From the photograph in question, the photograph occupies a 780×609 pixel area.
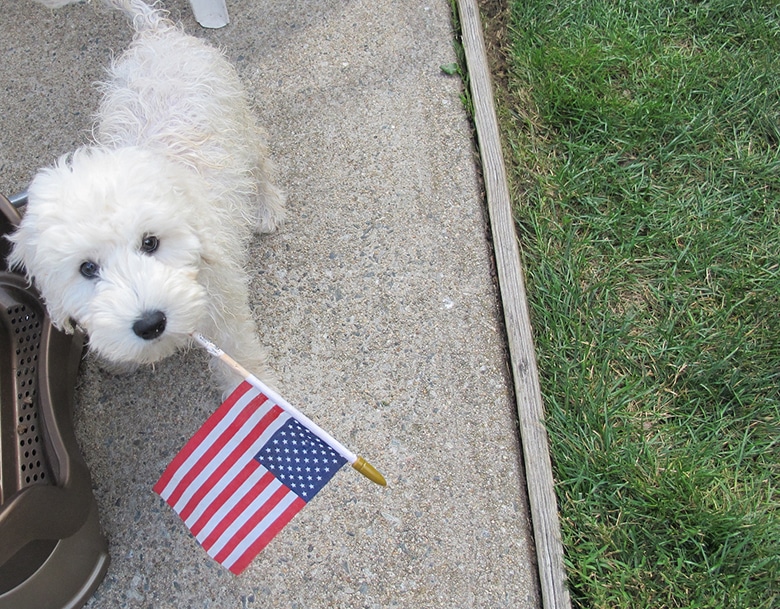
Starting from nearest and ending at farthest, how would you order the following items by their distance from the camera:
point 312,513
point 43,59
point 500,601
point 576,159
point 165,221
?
point 165,221 < point 500,601 < point 312,513 < point 576,159 < point 43,59

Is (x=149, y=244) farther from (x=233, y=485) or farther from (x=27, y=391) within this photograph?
(x=27, y=391)

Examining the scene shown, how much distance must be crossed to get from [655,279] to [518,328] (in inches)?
31.9

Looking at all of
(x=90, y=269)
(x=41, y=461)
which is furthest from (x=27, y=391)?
(x=90, y=269)

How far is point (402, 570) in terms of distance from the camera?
2557 mm

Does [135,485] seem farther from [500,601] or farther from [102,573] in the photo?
[500,601]

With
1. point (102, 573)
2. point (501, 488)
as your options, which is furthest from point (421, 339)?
point (102, 573)

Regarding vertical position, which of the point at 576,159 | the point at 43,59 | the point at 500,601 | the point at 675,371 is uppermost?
the point at 43,59

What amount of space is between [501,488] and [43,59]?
380 centimetres

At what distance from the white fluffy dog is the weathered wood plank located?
130cm

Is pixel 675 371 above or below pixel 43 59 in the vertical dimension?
below

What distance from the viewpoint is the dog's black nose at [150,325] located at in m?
1.85

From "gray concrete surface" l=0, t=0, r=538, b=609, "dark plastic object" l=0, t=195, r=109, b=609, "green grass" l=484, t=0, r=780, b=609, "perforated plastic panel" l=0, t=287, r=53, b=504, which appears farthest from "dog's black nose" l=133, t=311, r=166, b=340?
"green grass" l=484, t=0, r=780, b=609

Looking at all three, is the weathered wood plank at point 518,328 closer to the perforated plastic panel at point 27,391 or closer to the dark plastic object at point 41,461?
the dark plastic object at point 41,461

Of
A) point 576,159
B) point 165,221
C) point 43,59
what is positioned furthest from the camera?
point 43,59
